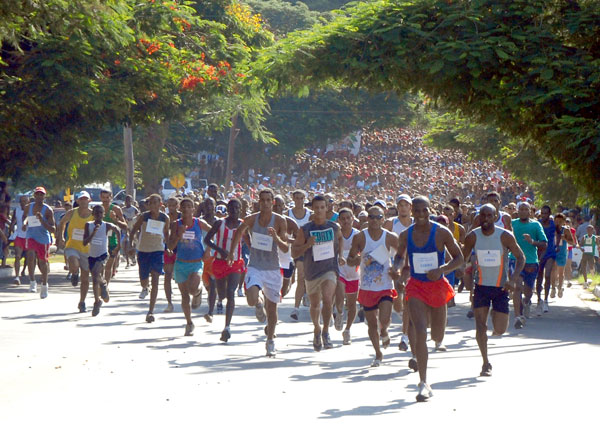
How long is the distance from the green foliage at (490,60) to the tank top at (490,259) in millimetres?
4921

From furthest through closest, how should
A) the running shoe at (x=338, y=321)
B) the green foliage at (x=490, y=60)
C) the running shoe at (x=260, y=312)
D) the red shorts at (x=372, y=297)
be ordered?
the green foliage at (x=490, y=60) → the running shoe at (x=338, y=321) → the running shoe at (x=260, y=312) → the red shorts at (x=372, y=297)

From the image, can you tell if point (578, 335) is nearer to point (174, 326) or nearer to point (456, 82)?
point (456, 82)

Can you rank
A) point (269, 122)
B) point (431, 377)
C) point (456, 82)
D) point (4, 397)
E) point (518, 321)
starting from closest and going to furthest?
point (4, 397) → point (431, 377) → point (518, 321) → point (456, 82) → point (269, 122)

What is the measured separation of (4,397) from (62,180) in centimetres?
2540

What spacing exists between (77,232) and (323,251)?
18.1 feet

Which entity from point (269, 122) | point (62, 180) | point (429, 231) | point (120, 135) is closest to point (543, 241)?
point (429, 231)

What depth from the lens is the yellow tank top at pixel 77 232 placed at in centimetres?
1642

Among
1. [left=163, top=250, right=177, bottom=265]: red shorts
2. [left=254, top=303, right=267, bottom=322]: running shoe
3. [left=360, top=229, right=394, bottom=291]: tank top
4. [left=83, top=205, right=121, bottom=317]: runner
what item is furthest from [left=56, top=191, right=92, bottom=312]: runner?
[left=360, top=229, right=394, bottom=291]: tank top

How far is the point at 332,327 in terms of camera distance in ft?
49.8

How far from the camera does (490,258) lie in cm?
1079

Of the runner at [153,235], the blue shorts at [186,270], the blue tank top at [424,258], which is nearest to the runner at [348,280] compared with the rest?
the blue shorts at [186,270]

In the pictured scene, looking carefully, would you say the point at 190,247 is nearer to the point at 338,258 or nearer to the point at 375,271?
the point at 338,258

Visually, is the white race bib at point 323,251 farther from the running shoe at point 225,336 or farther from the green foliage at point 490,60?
the green foliage at point 490,60

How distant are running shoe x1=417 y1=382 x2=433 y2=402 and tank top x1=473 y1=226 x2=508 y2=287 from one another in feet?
6.83
